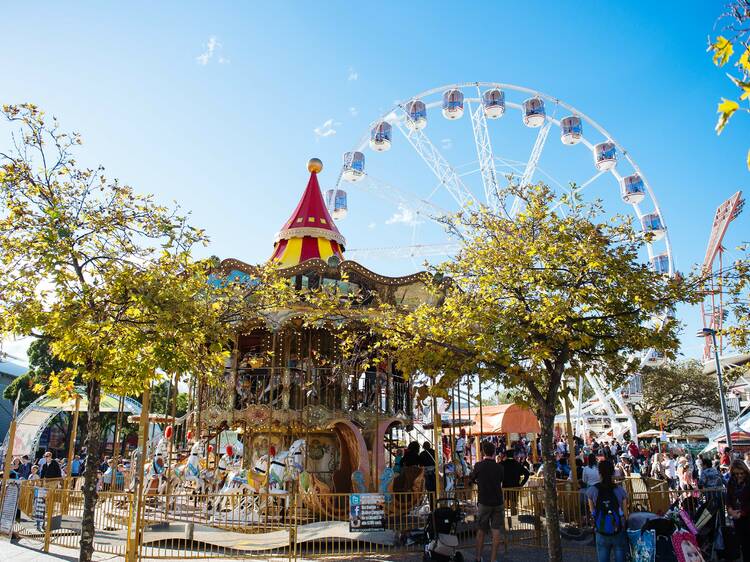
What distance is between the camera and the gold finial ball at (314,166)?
18.3 meters

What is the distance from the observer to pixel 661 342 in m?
7.23

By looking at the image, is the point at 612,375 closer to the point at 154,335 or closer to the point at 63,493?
the point at 154,335

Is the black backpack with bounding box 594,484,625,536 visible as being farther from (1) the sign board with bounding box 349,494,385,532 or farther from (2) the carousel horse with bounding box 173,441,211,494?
(2) the carousel horse with bounding box 173,441,211,494

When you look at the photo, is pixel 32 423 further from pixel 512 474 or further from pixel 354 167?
pixel 512 474

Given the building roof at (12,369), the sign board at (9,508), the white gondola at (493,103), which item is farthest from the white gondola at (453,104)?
the building roof at (12,369)

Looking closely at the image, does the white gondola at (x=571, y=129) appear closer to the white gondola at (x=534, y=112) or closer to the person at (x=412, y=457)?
the white gondola at (x=534, y=112)

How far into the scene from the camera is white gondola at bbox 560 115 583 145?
22.7m

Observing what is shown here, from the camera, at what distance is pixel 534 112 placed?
22.0 m

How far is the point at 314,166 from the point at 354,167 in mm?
5564

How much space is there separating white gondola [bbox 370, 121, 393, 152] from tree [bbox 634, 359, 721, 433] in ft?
88.7

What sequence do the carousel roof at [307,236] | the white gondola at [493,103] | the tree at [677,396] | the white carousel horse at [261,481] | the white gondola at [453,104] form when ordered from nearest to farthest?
the white carousel horse at [261,481] < the carousel roof at [307,236] < the white gondola at [493,103] < the white gondola at [453,104] < the tree at [677,396]

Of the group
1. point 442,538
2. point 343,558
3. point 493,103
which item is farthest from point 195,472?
point 493,103

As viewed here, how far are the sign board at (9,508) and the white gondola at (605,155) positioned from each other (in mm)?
21266

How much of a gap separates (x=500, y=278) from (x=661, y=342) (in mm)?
2142
